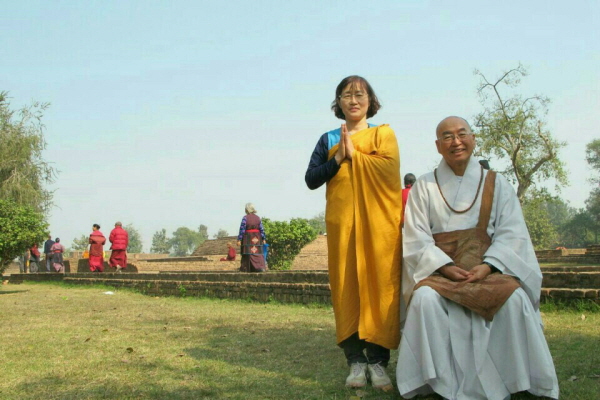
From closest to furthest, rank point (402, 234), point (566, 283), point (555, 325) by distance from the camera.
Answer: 1. point (402, 234)
2. point (555, 325)
3. point (566, 283)

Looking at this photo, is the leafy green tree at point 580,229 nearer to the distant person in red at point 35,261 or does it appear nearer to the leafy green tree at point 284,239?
the leafy green tree at point 284,239

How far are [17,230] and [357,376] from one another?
9.91 metres

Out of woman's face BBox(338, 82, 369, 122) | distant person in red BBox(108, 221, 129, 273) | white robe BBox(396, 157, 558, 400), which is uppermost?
woman's face BBox(338, 82, 369, 122)

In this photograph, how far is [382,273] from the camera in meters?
3.73

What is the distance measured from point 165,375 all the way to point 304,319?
10.2ft

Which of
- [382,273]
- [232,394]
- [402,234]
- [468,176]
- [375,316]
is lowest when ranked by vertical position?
[232,394]

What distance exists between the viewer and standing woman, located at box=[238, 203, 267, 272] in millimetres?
14320

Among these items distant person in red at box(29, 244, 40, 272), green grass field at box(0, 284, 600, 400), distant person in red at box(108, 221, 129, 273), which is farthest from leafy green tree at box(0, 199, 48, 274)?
distant person in red at box(29, 244, 40, 272)

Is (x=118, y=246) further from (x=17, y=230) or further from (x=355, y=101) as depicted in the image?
(x=355, y=101)

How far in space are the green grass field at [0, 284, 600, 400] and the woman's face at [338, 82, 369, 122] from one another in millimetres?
1771

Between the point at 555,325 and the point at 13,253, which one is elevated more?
the point at 13,253

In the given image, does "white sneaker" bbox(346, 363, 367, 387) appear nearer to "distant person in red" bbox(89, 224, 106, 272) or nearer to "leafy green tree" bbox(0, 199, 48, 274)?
"leafy green tree" bbox(0, 199, 48, 274)

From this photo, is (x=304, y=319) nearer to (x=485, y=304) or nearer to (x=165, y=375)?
(x=165, y=375)

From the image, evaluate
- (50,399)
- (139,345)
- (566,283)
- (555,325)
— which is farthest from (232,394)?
(566,283)
